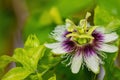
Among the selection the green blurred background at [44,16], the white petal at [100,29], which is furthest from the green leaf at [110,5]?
the white petal at [100,29]

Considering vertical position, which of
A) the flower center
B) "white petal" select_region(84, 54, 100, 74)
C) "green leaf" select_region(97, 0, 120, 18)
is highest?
"green leaf" select_region(97, 0, 120, 18)

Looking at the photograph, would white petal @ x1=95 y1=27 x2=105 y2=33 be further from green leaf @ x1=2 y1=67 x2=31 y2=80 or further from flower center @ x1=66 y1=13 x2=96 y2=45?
green leaf @ x1=2 y1=67 x2=31 y2=80

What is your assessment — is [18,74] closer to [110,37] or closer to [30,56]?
[30,56]

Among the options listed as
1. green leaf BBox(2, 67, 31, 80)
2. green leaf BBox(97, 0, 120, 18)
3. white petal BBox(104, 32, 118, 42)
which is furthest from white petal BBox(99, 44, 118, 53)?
green leaf BBox(97, 0, 120, 18)

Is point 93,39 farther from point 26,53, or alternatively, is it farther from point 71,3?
point 71,3

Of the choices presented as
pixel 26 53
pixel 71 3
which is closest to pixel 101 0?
pixel 71 3

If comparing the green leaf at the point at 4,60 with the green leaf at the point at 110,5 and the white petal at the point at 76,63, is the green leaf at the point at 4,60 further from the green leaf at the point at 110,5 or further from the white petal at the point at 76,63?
the green leaf at the point at 110,5
